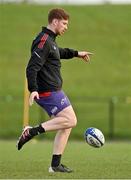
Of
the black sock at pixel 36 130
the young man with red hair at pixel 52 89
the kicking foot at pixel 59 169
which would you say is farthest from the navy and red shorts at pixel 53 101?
the kicking foot at pixel 59 169

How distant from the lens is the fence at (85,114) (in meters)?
27.9

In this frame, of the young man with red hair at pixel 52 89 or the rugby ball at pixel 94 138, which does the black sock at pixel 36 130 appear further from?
the rugby ball at pixel 94 138

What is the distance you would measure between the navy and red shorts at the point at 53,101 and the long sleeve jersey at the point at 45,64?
0.22 ft

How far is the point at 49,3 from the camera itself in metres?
43.3

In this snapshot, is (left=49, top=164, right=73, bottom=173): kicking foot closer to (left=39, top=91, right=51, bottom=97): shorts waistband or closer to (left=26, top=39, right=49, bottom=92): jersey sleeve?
(left=39, top=91, right=51, bottom=97): shorts waistband

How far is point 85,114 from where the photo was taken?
29781mm

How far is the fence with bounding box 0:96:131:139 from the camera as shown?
27875mm

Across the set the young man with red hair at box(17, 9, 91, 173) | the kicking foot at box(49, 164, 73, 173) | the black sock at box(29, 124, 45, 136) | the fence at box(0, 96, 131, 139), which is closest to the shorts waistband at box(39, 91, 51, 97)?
the young man with red hair at box(17, 9, 91, 173)

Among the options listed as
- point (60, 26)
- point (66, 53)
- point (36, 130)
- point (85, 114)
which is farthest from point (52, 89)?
point (85, 114)

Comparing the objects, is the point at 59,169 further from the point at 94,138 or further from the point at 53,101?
the point at 53,101

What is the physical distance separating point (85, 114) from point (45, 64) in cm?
1945

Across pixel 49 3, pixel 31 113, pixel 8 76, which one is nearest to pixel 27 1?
pixel 49 3

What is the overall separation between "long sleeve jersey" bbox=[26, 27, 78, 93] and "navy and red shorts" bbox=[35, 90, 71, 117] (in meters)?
0.07

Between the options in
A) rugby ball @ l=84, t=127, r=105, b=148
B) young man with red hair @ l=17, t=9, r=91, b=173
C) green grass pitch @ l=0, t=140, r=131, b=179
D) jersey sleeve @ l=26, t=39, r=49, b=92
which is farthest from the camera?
rugby ball @ l=84, t=127, r=105, b=148
